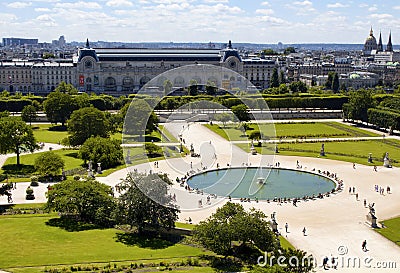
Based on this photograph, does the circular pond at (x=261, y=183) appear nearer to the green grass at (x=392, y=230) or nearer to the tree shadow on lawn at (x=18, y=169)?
the green grass at (x=392, y=230)

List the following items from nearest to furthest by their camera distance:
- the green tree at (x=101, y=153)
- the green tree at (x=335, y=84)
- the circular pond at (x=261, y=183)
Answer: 1. the circular pond at (x=261, y=183)
2. the green tree at (x=101, y=153)
3. the green tree at (x=335, y=84)

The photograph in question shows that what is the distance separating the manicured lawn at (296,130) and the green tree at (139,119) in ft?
37.7

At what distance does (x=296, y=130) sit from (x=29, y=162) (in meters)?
42.7

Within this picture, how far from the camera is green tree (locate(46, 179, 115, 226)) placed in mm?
40094

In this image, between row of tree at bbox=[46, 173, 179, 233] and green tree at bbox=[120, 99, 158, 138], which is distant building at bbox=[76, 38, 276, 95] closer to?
green tree at bbox=[120, 99, 158, 138]

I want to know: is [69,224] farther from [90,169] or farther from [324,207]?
[324,207]

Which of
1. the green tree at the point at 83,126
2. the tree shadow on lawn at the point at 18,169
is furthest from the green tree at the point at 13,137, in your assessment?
the green tree at the point at 83,126

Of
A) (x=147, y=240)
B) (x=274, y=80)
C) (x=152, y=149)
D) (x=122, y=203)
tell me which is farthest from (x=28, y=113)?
(x=274, y=80)

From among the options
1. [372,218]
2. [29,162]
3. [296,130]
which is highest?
[296,130]

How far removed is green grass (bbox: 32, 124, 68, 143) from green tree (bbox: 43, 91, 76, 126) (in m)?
2.58

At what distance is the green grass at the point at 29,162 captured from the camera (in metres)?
58.2

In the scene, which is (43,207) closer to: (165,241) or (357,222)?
(165,241)

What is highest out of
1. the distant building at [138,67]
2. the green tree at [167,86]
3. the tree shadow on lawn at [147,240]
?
the distant building at [138,67]

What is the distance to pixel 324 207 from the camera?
150 feet
